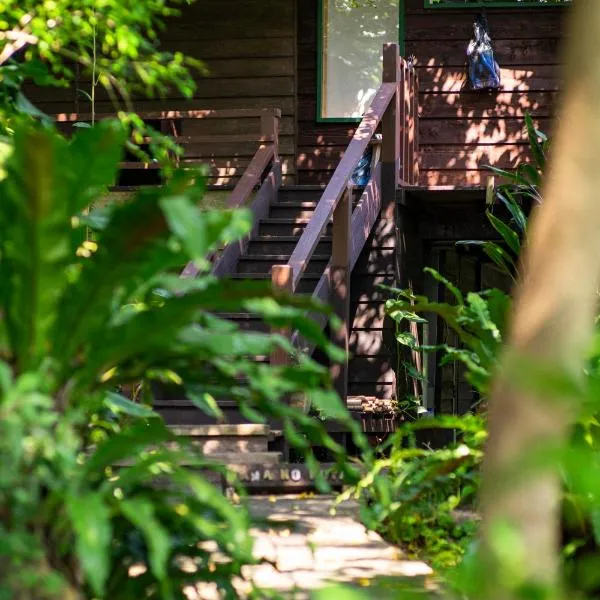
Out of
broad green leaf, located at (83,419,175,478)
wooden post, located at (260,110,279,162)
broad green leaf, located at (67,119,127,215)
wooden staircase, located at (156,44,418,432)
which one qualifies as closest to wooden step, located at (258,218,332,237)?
wooden staircase, located at (156,44,418,432)

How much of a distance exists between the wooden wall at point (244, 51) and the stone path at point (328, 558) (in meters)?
7.22

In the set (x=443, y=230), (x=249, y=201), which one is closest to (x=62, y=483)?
(x=249, y=201)

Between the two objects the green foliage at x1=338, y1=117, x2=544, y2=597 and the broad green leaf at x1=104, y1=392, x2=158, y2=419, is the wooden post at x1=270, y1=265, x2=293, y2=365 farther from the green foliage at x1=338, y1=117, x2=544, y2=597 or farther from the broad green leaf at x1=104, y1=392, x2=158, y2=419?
the broad green leaf at x1=104, y1=392, x2=158, y2=419

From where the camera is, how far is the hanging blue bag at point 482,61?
12336 mm

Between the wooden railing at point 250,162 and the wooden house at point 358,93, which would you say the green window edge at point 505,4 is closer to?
the wooden house at point 358,93

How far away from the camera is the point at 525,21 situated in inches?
496

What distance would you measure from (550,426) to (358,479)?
1.40 metres

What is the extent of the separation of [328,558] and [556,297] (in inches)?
110

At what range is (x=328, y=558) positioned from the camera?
16.1 ft

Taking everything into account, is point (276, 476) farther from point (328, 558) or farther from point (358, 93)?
point (358, 93)

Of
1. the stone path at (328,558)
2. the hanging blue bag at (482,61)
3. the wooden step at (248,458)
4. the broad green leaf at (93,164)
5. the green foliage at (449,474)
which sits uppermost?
the hanging blue bag at (482,61)

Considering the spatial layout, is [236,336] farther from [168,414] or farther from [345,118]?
[345,118]

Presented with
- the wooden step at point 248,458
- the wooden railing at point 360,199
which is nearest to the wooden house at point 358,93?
the wooden railing at point 360,199

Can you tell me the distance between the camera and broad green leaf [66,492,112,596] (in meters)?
2.51
